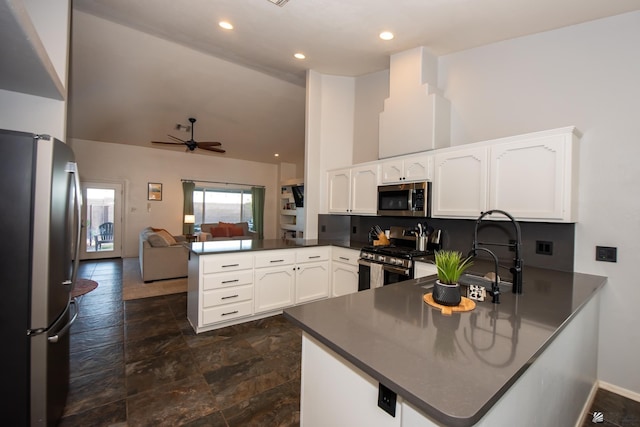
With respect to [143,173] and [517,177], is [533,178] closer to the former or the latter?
[517,177]

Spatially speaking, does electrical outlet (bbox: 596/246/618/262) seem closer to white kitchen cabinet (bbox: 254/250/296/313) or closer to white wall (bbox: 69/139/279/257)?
white kitchen cabinet (bbox: 254/250/296/313)

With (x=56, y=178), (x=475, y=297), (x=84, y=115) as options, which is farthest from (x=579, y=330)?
(x=84, y=115)

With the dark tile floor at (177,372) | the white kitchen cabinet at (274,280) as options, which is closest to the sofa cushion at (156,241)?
the dark tile floor at (177,372)

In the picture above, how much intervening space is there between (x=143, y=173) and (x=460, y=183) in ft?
24.3

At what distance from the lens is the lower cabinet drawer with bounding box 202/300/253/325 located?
2.79 meters

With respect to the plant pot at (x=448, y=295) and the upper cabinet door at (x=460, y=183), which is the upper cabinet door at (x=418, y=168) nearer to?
the upper cabinet door at (x=460, y=183)

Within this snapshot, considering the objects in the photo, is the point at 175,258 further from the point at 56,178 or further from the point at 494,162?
the point at 494,162

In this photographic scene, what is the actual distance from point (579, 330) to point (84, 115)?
24.3ft

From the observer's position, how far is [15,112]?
182cm

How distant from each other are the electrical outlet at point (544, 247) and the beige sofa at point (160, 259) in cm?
463

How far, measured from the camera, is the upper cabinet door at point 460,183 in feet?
7.83

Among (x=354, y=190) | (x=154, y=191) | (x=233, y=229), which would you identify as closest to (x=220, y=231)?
(x=233, y=229)

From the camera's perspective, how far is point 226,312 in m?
2.89

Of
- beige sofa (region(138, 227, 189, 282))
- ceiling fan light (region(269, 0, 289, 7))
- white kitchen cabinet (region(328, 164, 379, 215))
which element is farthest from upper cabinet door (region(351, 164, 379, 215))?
beige sofa (region(138, 227, 189, 282))
